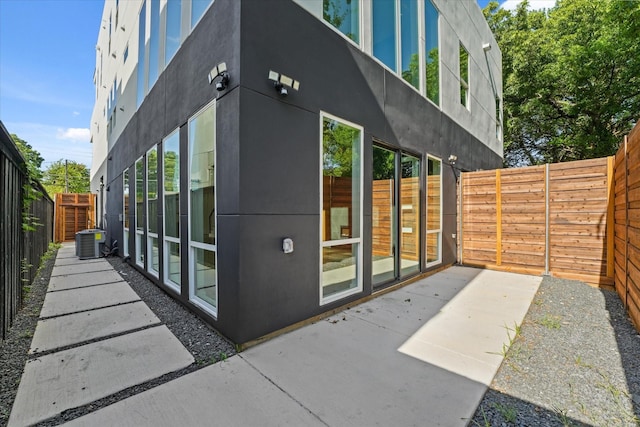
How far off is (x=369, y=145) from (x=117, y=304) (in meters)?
4.29

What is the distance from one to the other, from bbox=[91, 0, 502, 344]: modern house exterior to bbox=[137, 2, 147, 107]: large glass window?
0.08ft

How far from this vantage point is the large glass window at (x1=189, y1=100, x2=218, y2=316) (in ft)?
10.5

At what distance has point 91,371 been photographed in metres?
2.34

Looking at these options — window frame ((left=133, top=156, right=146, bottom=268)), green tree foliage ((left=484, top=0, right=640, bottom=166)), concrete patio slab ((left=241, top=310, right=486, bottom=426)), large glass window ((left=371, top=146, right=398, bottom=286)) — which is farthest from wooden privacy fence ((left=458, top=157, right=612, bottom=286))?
green tree foliage ((left=484, top=0, right=640, bottom=166))

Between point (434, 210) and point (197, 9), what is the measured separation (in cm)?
516

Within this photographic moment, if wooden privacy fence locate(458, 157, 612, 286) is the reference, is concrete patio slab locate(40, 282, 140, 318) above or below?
below

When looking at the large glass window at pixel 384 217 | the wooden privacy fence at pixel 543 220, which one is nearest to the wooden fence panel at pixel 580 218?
the wooden privacy fence at pixel 543 220

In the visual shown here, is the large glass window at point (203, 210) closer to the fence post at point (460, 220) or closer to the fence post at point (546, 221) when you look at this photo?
the fence post at point (460, 220)

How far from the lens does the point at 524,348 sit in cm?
271

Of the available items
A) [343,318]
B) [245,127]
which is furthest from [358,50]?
[343,318]

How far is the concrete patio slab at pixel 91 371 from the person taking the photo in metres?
1.93

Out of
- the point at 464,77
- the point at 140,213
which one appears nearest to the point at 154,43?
the point at 140,213

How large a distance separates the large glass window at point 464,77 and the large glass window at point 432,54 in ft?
5.45

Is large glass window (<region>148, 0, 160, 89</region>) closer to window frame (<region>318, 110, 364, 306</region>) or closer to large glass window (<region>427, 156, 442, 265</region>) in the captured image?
window frame (<region>318, 110, 364, 306</region>)
